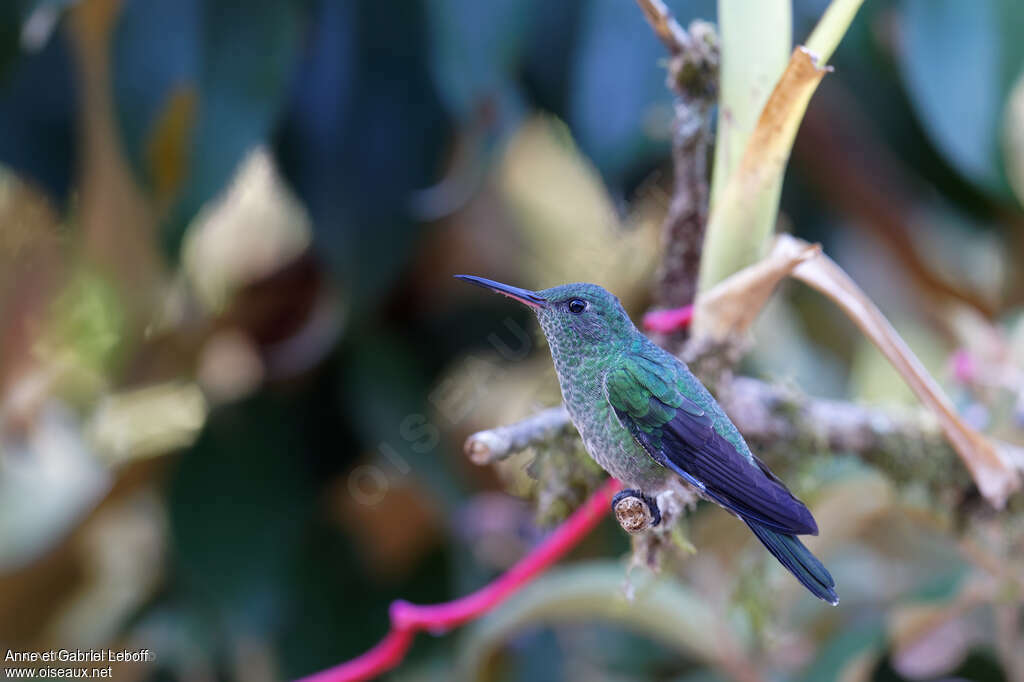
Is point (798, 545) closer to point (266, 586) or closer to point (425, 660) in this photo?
point (266, 586)

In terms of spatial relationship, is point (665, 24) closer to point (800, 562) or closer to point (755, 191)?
point (755, 191)

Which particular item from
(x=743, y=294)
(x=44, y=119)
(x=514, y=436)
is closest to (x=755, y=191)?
(x=743, y=294)

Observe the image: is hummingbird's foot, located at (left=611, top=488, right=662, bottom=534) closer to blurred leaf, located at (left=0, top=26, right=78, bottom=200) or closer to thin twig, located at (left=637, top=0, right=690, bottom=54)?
thin twig, located at (left=637, top=0, right=690, bottom=54)

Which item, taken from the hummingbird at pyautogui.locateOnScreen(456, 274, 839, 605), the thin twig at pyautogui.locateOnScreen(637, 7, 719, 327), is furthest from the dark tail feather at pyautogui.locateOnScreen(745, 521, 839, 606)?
the thin twig at pyautogui.locateOnScreen(637, 7, 719, 327)

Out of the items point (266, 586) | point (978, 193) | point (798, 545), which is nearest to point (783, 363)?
point (978, 193)

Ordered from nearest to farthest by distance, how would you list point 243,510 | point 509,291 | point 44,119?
1. point 509,291
2. point 44,119
3. point 243,510
